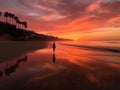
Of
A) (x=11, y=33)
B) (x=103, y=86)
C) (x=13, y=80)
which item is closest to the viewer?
(x=103, y=86)

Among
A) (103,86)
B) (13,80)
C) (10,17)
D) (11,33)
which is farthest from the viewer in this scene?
(10,17)

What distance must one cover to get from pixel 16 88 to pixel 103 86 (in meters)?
5.02

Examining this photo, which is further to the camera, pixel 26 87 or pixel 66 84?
pixel 66 84

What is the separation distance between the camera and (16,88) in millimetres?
8914

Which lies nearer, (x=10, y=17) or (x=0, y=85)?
(x=0, y=85)

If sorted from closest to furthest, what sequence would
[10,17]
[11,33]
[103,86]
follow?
[103,86], [11,33], [10,17]

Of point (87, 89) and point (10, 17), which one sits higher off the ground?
point (10, 17)

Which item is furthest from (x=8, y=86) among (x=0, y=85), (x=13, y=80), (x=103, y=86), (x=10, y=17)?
(x=10, y=17)

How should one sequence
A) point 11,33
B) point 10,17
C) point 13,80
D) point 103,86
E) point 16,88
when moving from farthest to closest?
point 10,17 → point 11,33 → point 13,80 → point 103,86 → point 16,88

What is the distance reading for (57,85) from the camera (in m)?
9.82

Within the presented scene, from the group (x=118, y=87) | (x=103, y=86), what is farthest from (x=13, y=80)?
(x=118, y=87)

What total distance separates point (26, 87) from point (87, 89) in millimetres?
3427

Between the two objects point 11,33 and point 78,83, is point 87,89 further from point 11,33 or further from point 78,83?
point 11,33

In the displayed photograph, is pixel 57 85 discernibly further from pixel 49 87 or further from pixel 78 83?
pixel 78 83
